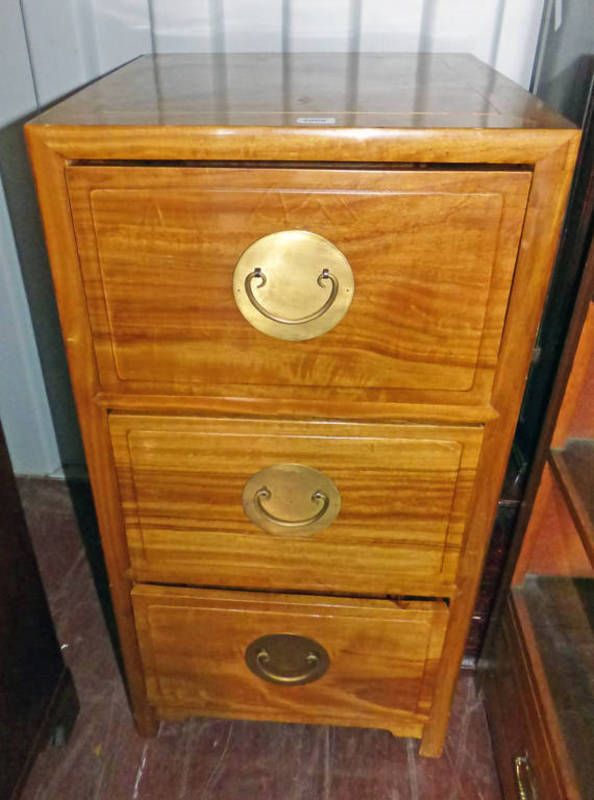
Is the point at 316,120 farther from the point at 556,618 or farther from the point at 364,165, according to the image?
the point at 556,618

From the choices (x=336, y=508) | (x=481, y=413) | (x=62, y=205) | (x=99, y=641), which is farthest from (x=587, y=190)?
(x=99, y=641)

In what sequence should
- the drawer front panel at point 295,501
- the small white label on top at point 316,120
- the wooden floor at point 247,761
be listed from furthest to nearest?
1. the wooden floor at point 247,761
2. the drawer front panel at point 295,501
3. the small white label on top at point 316,120

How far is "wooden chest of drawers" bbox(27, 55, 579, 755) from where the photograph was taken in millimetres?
565

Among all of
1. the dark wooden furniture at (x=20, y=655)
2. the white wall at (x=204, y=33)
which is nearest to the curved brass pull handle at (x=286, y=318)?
the dark wooden furniture at (x=20, y=655)

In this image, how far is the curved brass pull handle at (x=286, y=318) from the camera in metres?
0.60

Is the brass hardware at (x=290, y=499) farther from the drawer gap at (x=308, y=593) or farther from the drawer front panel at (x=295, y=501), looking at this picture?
the drawer gap at (x=308, y=593)

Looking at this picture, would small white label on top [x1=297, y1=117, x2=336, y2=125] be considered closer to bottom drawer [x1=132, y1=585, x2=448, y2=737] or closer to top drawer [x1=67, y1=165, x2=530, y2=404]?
top drawer [x1=67, y1=165, x2=530, y2=404]

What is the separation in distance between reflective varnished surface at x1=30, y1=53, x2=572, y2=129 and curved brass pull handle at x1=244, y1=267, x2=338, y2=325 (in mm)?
122

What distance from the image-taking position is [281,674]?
Result: 2.92ft

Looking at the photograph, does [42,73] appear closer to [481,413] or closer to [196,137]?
[196,137]

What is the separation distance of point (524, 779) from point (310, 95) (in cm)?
85

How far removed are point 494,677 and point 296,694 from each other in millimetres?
306

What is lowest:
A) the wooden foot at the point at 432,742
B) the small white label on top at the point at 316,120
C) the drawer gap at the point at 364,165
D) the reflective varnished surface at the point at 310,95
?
the wooden foot at the point at 432,742

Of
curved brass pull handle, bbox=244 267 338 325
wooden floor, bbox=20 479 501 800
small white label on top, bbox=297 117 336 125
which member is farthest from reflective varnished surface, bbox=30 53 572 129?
wooden floor, bbox=20 479 501 800
